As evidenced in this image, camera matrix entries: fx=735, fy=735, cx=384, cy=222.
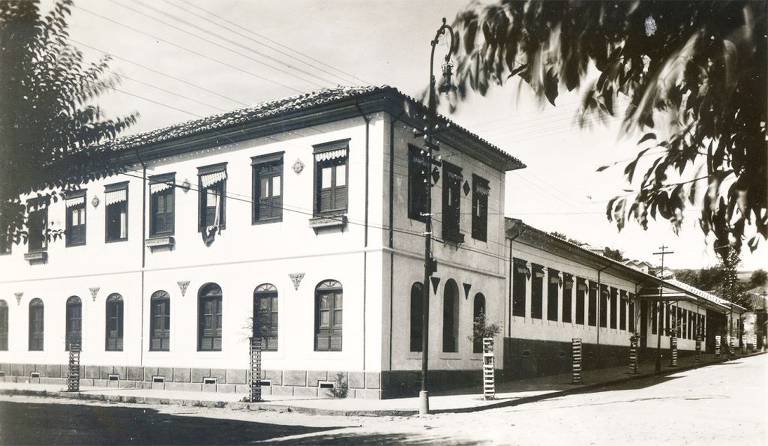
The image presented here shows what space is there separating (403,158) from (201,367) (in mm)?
8545

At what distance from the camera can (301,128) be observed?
787 inches

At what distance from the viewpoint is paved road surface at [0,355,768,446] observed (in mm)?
11203

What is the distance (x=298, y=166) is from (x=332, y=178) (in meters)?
1.09

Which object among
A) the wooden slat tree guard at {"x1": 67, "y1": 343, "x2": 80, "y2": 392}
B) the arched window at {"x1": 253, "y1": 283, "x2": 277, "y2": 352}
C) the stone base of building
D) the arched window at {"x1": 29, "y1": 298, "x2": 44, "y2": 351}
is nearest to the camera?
the stone base of building

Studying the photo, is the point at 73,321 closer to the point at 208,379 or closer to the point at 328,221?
the point at 208,379

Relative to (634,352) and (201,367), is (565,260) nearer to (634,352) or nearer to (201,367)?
(634,352)

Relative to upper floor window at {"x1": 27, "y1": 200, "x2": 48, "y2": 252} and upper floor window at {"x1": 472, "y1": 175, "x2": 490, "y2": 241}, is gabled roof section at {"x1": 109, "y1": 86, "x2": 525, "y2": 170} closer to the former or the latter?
upper floor window at {"x1": 472, "y1": 175, "x2": 490, "y2": 241}

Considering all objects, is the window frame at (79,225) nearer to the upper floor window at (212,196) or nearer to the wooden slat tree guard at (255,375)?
the upper floor window at (212,196)

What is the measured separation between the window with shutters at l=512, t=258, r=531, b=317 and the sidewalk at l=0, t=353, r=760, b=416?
259cm

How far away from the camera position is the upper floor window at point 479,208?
23484 mm

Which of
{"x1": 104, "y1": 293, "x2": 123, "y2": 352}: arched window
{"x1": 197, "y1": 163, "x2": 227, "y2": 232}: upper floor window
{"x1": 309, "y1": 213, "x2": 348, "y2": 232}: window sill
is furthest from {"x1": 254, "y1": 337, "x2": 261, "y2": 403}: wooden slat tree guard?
{"x1": 104, "y1": 293, "x2": 123, "y2": 352}: arched window

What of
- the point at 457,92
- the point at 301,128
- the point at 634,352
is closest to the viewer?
the point at 457,92

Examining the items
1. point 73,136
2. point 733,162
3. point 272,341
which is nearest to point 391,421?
point 272,341

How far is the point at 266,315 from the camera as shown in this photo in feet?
67.4
